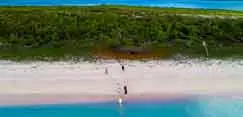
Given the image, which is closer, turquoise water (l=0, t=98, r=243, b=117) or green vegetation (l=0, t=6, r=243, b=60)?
turquoise water (l=0, t=98, r=243, b=117)

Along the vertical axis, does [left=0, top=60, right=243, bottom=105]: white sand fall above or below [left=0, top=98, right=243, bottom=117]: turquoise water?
above

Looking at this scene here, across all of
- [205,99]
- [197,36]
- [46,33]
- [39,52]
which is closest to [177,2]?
[197,36]

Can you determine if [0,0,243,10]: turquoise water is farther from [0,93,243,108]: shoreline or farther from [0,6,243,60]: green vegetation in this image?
[0,93,243,108]: shoreline

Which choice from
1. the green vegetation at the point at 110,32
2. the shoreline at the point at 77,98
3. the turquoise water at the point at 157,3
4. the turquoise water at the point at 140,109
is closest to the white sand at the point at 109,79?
the shoreline at the point at 77,98

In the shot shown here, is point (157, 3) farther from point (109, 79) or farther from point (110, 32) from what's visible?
point (109, 79)

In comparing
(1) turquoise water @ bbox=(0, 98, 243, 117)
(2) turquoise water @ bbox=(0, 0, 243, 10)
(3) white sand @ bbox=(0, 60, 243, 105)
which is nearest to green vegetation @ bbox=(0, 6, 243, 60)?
(3) white sand @ bbox=(0, 60, 243, 105)

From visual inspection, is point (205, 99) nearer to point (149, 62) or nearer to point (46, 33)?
point (149, 62)

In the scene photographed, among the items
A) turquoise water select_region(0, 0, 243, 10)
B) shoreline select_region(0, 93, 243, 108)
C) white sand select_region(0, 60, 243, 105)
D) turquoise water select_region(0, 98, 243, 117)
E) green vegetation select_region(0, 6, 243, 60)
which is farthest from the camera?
turquoise water select_region(0, 0, 243, 10)
